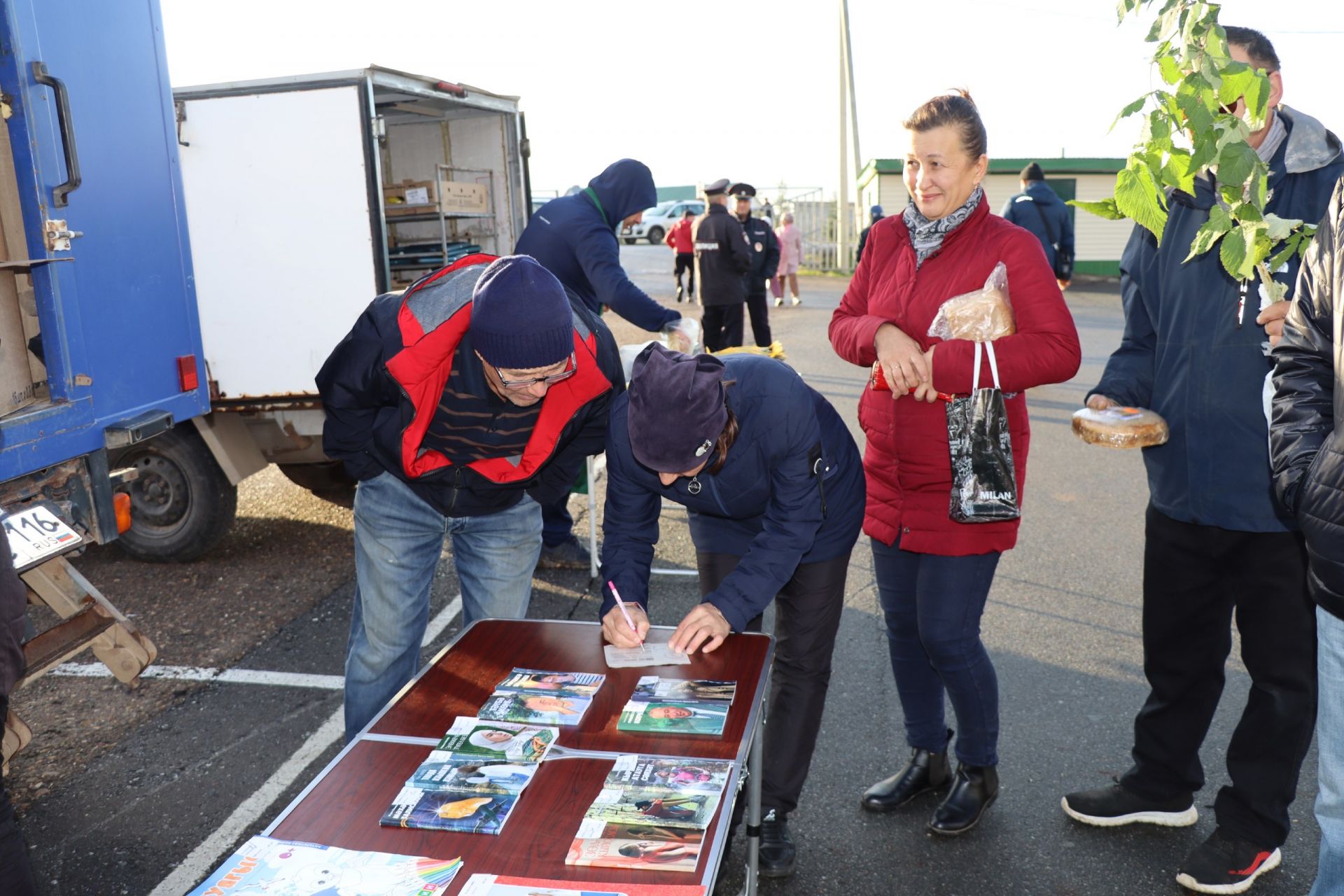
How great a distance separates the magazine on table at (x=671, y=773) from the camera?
5.82 feet

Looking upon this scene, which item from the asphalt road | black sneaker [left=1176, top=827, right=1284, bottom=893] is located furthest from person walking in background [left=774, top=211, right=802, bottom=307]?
black sneaker [left=1176, top=827, right=1284, bottom=893]

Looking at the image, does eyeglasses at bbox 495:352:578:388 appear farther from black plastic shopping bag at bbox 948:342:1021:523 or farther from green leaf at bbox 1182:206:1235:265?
green leaf at bbox 1182:206:1235:265

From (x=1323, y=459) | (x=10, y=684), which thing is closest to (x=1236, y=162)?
(x=1323, y=459)

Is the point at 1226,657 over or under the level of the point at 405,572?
under

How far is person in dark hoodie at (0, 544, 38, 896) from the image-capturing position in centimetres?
175

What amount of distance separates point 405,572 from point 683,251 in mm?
14651

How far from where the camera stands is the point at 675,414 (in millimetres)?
1985

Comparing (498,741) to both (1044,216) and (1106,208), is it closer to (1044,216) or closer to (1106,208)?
(1106,208)

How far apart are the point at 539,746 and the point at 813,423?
949 millimetres

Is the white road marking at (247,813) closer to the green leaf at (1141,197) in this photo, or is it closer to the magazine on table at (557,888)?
the magazine on table at (557,888)

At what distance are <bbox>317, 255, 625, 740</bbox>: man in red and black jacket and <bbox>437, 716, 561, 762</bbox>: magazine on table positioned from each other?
2.43 feet

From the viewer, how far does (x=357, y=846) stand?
1633 millimetres

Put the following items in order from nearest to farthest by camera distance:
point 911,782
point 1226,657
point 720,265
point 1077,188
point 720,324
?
point 1226,657 → point 911,782 → point 720,265 → point 720,324 → point 1077,188

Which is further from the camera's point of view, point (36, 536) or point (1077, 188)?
point (1077, 188)
